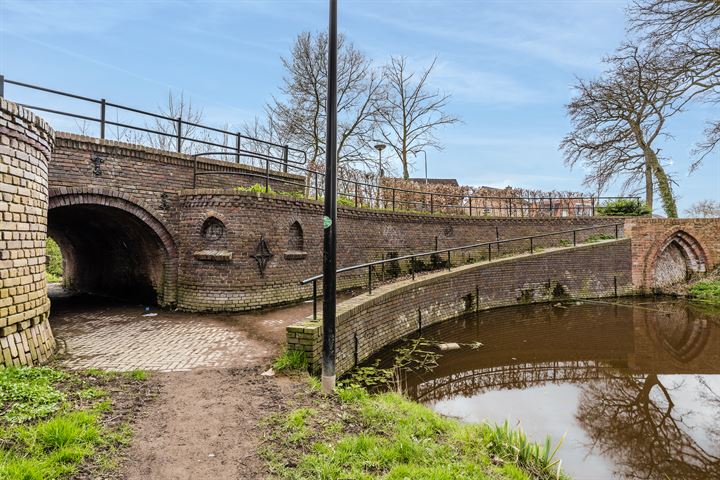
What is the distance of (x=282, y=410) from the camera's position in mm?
4188

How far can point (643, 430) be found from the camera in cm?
521

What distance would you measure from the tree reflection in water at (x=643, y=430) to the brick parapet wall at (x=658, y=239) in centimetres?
1121

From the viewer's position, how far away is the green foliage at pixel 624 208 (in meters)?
19.9

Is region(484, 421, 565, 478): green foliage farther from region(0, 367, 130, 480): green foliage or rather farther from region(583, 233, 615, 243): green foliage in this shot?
region(583, 233, 615, 243): green foliage

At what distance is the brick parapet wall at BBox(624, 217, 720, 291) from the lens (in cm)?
1609

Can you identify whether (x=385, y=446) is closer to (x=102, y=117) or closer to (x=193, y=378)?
(x=193, y=378)

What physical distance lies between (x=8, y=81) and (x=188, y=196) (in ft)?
13.3

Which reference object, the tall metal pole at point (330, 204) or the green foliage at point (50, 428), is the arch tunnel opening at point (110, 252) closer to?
the green foliage at point (50, 428)

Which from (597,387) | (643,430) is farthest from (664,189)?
(643,430)

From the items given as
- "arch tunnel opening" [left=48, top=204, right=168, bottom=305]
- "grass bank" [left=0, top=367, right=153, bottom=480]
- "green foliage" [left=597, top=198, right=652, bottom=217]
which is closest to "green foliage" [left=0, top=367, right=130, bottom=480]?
"grass bank" [left=0, top=367, right=153, bottom=480]

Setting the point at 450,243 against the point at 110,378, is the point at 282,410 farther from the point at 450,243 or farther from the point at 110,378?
the point at 450,243

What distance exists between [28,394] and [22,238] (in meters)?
2.31

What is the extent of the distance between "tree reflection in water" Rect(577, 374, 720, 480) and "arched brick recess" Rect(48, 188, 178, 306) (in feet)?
31.1

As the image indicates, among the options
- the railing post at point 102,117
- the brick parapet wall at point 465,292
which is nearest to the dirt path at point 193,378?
the brick parapet wall at point 465,292
